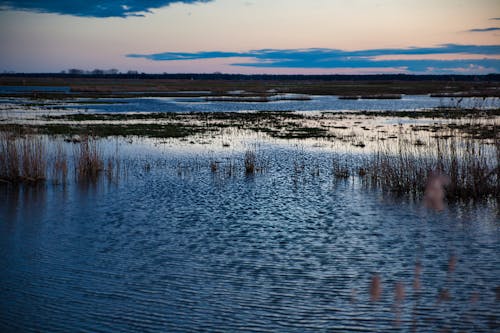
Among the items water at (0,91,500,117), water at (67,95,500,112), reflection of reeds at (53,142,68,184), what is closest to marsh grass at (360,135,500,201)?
reflection of reeds at (53,142,68,184)

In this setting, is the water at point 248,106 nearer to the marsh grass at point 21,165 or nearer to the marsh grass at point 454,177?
the marsh grass at point 454,177

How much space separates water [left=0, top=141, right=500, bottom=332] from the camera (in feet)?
24.9

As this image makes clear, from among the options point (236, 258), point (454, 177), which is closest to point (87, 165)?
point (236, 258)

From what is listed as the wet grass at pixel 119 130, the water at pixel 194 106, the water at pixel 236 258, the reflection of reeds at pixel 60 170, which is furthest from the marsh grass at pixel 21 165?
the water at pixel 194 106

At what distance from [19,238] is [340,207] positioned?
831 cm

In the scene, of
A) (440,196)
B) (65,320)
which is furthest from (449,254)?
(65,320)

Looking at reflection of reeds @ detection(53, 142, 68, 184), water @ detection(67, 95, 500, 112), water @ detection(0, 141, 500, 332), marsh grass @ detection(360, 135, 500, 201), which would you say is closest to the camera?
water @ detection(0, 141, 500, 332)

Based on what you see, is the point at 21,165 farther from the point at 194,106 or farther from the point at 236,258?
the point at 194,106

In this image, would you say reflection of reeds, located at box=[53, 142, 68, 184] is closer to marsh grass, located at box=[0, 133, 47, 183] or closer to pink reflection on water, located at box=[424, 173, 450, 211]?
marsh grass, located at box=[0, 133, 47, 183]

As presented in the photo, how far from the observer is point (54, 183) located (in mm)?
17812

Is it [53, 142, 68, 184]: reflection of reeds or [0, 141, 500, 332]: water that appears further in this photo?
[53, 142, 68, 184]: reflection of reeds

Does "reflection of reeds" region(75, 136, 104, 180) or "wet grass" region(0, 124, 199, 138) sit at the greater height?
"wet grass" region(0, 124, 199, 138)

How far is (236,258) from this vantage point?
10344 millimetres

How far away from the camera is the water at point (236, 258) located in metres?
7.59
